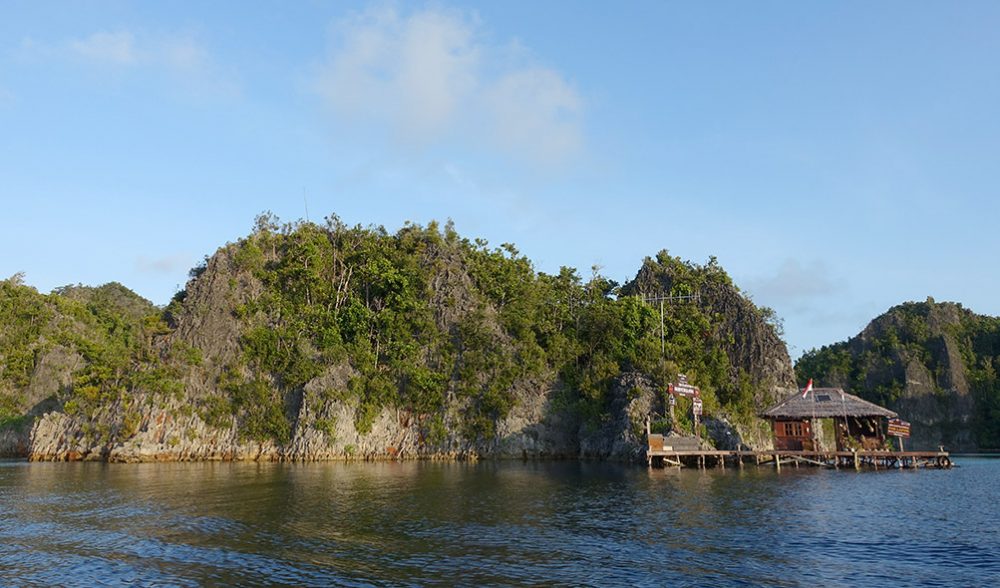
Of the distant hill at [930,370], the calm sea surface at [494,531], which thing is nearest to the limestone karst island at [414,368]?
the calm sea surface at [494,531]

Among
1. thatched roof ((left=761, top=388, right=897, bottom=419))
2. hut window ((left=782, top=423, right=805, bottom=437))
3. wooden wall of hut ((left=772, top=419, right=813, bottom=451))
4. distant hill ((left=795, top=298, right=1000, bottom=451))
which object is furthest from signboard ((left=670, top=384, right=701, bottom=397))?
distant hill ((left=795, top=298, right=1000, bottom=451))

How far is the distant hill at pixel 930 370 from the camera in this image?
105125 millimetres

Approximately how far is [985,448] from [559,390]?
79.3 meters

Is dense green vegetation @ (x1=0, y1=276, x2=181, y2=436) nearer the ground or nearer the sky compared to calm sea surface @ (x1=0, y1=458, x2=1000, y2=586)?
nearer the sky

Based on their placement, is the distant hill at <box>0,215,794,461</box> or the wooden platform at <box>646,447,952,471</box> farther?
the distant hill at <box>0,215,794,461</box>

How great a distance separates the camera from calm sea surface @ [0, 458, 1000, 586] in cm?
1773

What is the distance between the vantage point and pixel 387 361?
68.2m

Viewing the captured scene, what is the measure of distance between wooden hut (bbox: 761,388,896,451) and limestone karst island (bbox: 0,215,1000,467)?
171 mm

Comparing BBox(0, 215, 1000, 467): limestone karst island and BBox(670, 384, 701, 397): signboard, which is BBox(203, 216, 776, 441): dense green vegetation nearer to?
BBox(0, 215, 1000, 467): limestone karst island

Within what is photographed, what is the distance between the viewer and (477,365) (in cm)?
6781

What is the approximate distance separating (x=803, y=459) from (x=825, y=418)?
6091 mm

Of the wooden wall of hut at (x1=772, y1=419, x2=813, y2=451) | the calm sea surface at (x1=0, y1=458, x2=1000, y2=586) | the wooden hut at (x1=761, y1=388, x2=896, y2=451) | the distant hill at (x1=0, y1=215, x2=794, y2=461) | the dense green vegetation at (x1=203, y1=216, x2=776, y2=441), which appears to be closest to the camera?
the calm sea surface at (x1=0, y1=458, x2=1000, y2=586)

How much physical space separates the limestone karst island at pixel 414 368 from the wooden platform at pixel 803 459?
13.1 inches

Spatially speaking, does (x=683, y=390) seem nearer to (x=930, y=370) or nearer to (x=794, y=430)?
(x=794, y=430)
